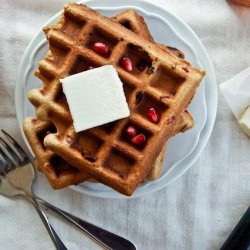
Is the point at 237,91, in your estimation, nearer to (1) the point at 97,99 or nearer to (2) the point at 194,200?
(2) the point at 194,200

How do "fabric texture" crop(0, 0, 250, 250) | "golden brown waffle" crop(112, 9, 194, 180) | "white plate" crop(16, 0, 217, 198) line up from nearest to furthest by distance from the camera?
"golden brown waffle" crop(112, 9, 194, 180) < "white plate" crop(16, 0, 217, 198) < "fabric texture" crop(0, 0, 250, 250)

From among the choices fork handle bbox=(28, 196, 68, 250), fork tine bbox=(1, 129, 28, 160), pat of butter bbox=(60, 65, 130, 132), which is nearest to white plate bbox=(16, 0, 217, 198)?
fork tine bbox=(1, 129, 28, 160)

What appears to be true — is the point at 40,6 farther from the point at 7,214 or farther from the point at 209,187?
the point at 209,187

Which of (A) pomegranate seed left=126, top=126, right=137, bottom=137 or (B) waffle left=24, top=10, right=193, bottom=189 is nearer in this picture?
(A) pomegranate seed left=126, top=126, right=137, bottom=137

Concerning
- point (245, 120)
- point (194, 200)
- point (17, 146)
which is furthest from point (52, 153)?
point (245, 120)

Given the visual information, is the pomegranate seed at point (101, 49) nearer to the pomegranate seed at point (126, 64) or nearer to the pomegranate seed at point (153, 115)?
the pomegranate seed at point (126, 64)

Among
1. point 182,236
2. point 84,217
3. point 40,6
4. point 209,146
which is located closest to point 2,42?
point 40,6

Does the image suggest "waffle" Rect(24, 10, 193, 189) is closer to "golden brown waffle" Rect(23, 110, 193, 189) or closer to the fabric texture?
A: "golden brown waffle" Rect(23, 110, 193, 189)

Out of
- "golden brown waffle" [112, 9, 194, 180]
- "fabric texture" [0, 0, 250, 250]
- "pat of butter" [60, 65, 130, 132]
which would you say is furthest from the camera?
"fabric texture" [0, 0, 250, 250]
